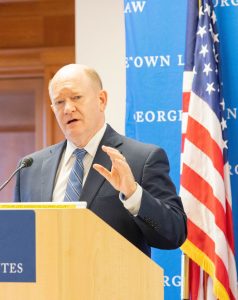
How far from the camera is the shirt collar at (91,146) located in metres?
2.73

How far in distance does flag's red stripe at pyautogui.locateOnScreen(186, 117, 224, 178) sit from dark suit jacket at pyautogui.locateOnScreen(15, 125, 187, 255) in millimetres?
924

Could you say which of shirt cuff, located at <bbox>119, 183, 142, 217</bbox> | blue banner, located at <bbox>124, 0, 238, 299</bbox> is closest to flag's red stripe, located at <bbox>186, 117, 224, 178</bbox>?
blue banner, located at <bbox>124, 0, 238, 299</bbox>

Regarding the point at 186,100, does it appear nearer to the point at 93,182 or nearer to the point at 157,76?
the point at 157,76

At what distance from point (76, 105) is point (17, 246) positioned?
3.46 ft

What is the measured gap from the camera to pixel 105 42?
488cm

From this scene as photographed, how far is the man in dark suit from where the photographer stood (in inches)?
98.8

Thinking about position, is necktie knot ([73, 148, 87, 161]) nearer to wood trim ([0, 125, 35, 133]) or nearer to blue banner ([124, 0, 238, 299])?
blue banner ([124, 0, 238, 299])

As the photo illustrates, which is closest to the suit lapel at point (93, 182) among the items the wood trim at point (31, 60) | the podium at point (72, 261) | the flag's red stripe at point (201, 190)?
the podium at point (72, 261)

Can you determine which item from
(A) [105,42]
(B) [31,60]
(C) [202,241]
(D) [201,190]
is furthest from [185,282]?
(B) [31,60]

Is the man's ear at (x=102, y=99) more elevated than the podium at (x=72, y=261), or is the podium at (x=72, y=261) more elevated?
the man's ear at (x=102, y=99)

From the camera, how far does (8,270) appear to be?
172 cm

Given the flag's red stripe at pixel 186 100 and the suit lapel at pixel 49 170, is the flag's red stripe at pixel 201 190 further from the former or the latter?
the suit lapel at pixel 49 170

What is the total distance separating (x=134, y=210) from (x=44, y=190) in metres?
0.62

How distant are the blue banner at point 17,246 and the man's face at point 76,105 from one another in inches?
38.5
